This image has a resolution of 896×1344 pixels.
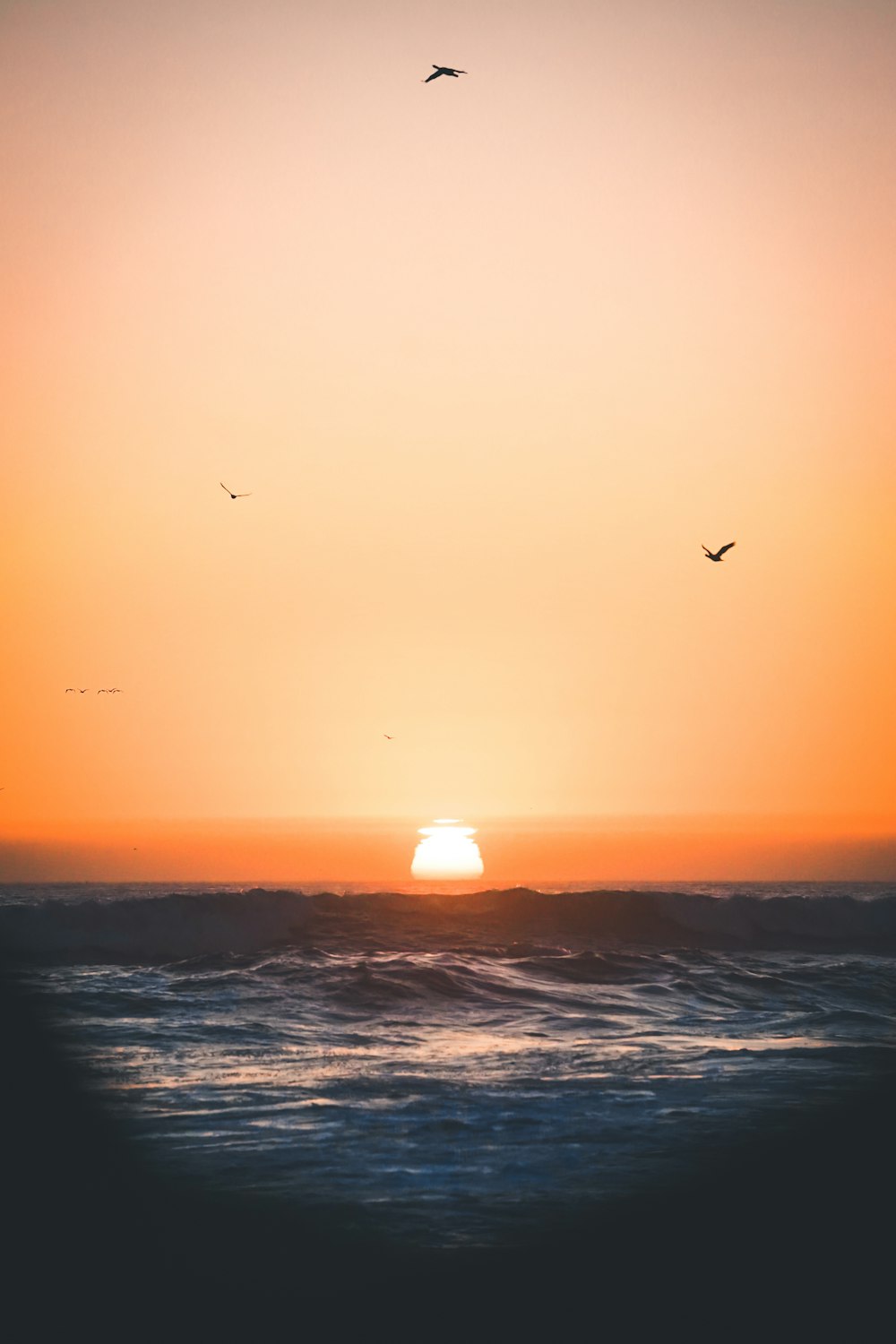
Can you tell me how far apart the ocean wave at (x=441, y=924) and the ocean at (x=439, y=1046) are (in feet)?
0.57

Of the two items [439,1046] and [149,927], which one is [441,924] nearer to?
[149,927]

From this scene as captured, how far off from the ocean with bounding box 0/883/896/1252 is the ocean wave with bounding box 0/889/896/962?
17 cm

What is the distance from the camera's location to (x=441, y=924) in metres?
44.5

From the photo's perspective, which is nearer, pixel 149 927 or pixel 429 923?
pixel 149 927

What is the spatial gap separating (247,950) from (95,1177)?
2860 cm

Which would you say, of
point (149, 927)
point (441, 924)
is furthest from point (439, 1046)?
point (149, 927)

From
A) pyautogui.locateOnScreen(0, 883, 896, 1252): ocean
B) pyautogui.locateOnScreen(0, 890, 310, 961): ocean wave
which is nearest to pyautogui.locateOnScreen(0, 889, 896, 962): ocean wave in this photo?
pyautogui.locateOnScreen(0, 890, 310, 961): ocean wave

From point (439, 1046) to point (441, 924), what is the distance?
931 inches

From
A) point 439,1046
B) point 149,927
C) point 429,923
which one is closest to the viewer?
point 439,1046

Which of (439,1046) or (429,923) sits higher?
(429,923)

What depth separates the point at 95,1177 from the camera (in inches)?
498

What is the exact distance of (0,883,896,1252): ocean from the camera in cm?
1293

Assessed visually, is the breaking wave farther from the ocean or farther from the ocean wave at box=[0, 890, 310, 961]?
the ocean

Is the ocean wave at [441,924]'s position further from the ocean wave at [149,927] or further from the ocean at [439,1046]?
the ocean at [439,1046]
